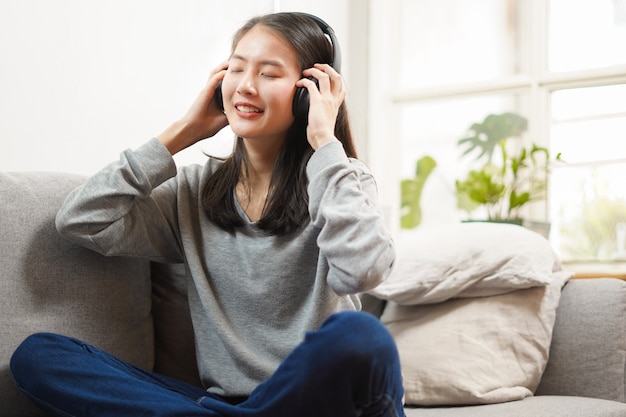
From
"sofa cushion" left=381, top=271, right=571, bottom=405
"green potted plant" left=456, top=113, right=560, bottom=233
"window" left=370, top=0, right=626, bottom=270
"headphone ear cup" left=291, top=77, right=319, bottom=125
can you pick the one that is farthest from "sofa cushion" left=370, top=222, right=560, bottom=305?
"window" left=370, top=0, right=626, bottom=270

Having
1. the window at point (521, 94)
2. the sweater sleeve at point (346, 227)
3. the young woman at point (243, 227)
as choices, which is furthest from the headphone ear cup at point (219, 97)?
the window at point (521, 94)

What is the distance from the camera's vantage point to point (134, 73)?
2.30 m

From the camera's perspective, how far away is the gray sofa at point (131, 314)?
1391 mm

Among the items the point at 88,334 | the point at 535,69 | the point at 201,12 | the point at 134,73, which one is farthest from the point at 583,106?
the point at 88,334

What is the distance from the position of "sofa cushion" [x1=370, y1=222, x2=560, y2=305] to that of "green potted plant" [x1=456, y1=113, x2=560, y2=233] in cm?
117

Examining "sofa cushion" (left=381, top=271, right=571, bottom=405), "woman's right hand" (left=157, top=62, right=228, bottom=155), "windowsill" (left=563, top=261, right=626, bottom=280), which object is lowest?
"sofa cushion" (left=381, top=271, right=571, bottom=405)

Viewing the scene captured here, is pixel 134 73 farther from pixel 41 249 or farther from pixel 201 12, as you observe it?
pixel 41 249

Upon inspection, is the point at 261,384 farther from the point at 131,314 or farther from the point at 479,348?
the point at 479,348

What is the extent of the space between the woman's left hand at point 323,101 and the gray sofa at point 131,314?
1.50ft

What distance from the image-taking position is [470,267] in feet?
5.61

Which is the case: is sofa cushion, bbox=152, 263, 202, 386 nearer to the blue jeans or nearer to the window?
the blue jeans

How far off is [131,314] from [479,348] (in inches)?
28.4

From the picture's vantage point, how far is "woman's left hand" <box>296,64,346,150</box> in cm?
138

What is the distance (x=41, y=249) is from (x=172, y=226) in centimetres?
24
